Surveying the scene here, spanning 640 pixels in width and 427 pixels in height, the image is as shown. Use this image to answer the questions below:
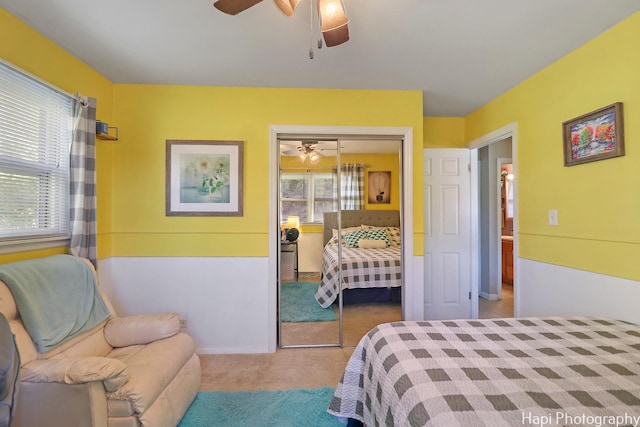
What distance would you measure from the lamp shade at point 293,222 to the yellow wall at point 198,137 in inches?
12.3

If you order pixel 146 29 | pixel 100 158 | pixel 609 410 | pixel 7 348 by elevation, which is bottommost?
pixel 609 410

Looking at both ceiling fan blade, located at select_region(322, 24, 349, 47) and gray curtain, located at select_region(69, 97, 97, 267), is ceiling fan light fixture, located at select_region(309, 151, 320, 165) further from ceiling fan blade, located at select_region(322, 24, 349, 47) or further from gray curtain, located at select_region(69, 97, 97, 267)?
gray curtain, located at select_region(69, 97, 97, 267)

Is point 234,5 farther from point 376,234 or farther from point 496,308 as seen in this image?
point 496,308

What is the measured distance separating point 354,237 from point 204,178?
163cm

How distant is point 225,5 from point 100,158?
1.95 meters

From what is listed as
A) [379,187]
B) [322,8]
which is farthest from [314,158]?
[322,8]

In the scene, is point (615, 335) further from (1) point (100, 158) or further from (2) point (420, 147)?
(1) point (100, 158)

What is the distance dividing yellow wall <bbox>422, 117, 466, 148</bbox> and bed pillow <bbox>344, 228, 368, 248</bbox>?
1.30 meters

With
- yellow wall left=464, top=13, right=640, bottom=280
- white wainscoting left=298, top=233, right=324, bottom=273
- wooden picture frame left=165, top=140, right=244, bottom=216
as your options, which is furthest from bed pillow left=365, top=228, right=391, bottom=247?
wooden picture frame left=165, top=140, right=244, bottom=216

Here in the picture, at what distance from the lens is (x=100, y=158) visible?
2.50 m

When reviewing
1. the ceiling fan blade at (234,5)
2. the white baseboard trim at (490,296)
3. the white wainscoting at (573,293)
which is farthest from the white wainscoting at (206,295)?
the white baseboard trim at (490,296)

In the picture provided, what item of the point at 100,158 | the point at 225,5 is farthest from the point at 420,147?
the point at 100,158

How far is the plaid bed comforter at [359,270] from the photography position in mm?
3018

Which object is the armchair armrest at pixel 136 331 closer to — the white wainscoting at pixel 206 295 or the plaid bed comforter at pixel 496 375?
the white wainscoting at pixel 206 295
